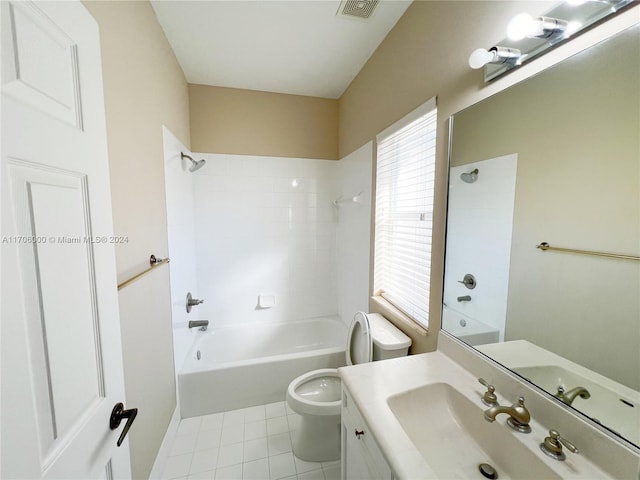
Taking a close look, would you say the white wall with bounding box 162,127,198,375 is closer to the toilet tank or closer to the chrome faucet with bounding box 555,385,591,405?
the toilet tank

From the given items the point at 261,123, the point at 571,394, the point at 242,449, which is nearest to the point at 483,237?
the point at 571,394

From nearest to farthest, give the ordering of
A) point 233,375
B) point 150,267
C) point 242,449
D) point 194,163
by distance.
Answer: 1. point 150,267
2. point 242,449
3. point 233,375
4. point 194,163

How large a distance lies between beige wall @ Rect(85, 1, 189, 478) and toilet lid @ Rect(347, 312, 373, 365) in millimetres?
1187

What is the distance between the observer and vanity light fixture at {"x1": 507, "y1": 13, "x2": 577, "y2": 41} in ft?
2.49

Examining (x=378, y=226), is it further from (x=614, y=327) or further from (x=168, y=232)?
(x=168, y=232)

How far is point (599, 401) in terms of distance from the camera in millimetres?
Answer: 708

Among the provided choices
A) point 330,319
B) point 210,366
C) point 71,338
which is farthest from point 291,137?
point 71,338

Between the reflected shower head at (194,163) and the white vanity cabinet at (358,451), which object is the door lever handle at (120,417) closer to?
the white vanity cabinet at (358,451)

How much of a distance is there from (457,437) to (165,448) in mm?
1697

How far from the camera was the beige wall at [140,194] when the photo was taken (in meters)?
1.10

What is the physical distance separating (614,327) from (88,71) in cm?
154

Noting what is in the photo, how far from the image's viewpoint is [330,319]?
2.82m

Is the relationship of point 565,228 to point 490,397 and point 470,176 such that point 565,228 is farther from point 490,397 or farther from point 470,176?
point 490,397

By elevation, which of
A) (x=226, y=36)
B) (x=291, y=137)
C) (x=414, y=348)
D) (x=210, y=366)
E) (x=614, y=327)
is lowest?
(x=210, y=366)
